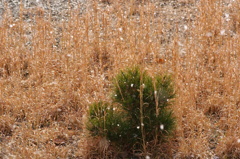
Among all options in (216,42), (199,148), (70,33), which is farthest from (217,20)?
Result: (199,148)

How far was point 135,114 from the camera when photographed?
3350mm

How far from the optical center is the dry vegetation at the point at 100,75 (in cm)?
364

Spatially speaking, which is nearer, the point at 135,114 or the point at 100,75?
the point at 135,114

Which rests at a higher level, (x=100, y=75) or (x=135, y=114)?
(x=135, y=114)

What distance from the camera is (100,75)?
182 inches

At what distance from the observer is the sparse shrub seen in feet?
11.0

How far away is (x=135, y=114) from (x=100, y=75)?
1362 millimetres

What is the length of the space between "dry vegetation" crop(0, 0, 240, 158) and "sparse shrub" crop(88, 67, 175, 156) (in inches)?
6.2

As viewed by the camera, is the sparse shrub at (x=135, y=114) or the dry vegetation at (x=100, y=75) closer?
the sparse shrub at (x=135, y=114)

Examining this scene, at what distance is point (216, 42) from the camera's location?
5.27 meters

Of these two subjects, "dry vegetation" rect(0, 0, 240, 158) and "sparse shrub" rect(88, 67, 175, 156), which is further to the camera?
"dry vegetation" rect(0, 0, 240, 158)

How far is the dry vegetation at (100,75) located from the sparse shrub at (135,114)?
0.52 ft

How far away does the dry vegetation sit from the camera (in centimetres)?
364

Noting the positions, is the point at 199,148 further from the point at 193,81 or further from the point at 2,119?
the point at 2,119
